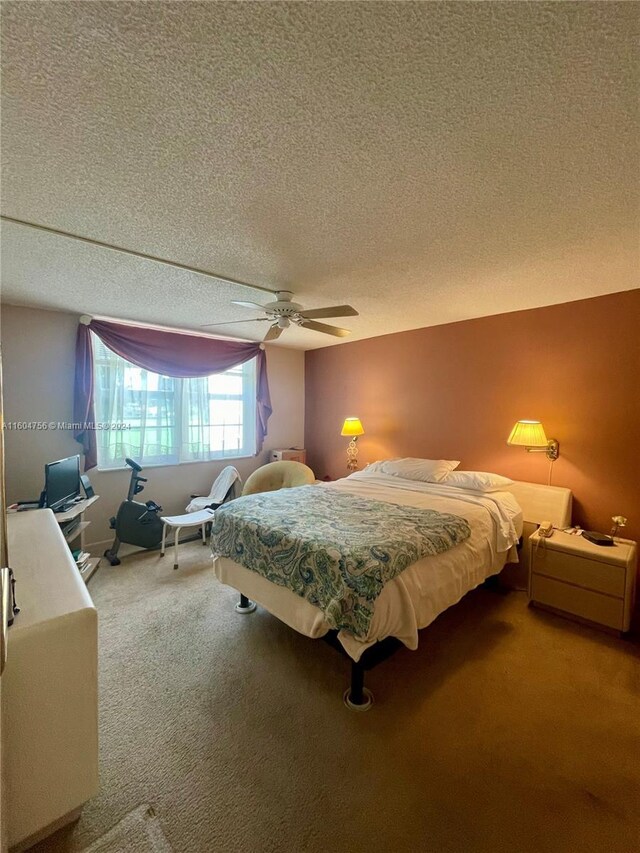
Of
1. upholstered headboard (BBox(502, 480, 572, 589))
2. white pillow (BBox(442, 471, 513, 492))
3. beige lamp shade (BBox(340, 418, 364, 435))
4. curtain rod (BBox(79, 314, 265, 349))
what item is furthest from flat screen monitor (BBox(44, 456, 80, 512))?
upholstered headboard (BBox(502, 480, 572, 589))

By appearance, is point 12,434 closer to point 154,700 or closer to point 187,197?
point 154,700

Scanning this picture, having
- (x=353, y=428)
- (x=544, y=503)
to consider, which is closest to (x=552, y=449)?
(x=544, y=503)

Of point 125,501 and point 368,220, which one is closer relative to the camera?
point 368,220

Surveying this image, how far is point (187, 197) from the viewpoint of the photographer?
60.9 inches

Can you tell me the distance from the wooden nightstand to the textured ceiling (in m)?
1.93

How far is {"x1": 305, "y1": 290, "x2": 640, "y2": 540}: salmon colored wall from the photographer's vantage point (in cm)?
267

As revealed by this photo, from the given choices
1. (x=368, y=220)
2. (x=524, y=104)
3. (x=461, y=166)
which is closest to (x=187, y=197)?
(x=368, y=220)

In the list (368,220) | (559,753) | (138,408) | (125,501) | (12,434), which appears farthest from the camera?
(138,408)

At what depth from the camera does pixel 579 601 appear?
241 centimetres

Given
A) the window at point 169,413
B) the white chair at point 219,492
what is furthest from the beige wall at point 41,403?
the white chair at point 219,492

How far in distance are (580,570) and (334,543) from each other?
188cm

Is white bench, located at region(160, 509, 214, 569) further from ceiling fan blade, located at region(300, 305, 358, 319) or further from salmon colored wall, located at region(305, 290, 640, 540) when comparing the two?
ceiling fan blade, located at region(300, 305, 358, 319)

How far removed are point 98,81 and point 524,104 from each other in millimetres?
1290

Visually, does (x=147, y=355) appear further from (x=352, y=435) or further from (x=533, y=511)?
(x=533, y=511)
